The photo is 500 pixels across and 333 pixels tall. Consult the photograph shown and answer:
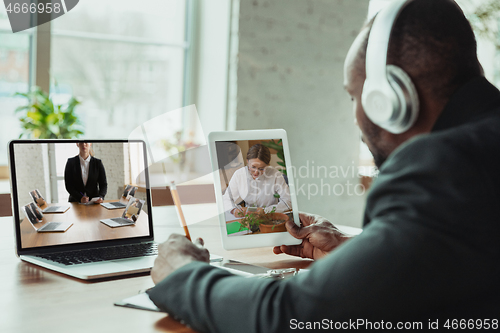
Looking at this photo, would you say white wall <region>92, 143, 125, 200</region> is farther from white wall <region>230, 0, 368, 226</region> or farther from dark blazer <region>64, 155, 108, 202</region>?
white wall <region>230, 0, 368, 226</region>

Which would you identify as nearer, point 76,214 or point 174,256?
point 174,256

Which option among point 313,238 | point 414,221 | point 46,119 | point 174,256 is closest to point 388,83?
point 414,221

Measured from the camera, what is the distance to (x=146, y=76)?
3.48m

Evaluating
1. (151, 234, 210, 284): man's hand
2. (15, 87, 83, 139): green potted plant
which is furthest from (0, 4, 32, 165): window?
(151, 234, 210, 284): man's hand

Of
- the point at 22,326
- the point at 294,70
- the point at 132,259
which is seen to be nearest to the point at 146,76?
the point at 294,70

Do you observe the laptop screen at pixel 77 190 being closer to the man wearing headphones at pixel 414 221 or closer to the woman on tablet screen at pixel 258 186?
the woman on tablet screen at pixel 258 186

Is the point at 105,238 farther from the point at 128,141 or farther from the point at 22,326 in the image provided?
the point at 22,326

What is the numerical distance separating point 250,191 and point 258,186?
0.02 meters

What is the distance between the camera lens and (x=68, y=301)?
0.75 meters

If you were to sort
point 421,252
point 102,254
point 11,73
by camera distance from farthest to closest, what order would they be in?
point 11,73, point 102,254, point 421,252

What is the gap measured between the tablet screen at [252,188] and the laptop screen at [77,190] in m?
0.22

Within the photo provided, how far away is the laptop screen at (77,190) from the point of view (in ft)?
3.31

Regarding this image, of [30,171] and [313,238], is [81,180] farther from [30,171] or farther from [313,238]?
[313,238]

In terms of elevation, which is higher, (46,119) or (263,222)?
(46,119)
